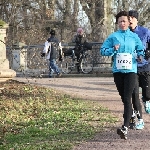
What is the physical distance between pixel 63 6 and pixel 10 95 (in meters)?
23.6

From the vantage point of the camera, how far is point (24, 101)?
1093cm

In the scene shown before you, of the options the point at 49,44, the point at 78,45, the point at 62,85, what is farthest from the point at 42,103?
the point at 78,45

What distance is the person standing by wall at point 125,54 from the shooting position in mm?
7416

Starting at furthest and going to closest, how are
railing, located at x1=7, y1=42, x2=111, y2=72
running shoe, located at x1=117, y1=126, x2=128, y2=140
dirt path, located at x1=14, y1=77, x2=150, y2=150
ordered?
1. railing, located at x1=7, y1=42, x2=111, y2=72
2. running shoe, located at x1=117, y1=126, x2=128, y2=140
3. dirt path, located at x1=14, y1=77, x2=150, y2=150

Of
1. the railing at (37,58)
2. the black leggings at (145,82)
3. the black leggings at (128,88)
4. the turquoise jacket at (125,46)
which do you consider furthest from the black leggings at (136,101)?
the railing at (37,58)

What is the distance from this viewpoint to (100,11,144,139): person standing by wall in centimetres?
742

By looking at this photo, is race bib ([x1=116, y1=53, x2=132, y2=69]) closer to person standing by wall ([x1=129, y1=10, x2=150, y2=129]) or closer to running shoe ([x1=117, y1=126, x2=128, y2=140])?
person standing by wall ([x1=129, y1=10, x2=150, y2=129])

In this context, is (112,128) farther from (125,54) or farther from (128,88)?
(125,54)

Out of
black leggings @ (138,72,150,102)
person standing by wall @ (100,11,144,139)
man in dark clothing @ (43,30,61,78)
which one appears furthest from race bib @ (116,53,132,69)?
man in dark clothing @ (43,30,61,78)

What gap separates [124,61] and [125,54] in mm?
116

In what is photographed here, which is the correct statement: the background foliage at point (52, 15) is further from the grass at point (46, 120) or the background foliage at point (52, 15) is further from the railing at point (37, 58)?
the grass at point (46, 120)

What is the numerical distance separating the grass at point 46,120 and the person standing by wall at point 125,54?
29.2 inches

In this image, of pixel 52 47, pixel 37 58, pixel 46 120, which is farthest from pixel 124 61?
pixel 37 58

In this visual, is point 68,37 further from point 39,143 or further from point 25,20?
point 39,143
